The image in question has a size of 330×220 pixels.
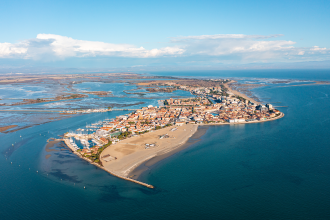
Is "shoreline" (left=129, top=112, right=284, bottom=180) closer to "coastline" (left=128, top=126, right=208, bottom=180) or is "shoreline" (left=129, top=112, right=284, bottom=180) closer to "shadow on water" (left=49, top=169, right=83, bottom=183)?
"coastline" (left=128, top=126, right=208, bottom=180)

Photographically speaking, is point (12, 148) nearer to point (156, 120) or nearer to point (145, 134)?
point (145, 134)

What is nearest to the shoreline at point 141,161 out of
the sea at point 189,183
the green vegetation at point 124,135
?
the sea at point 189,183

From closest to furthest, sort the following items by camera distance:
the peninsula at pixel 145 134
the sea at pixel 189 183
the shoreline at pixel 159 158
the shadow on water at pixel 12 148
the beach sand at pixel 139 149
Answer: the sea at pixel 189 183, the shoreline at pixel 159 158, the beach sand at pixel 139 149, the peninsula at pixel 145 134, the shadow on water at pixel 12 148

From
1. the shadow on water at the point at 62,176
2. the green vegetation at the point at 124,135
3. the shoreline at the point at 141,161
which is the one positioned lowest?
the shadow on water at the point at 62,176

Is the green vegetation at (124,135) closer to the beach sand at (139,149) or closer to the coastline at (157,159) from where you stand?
the beach sand at (139,149)

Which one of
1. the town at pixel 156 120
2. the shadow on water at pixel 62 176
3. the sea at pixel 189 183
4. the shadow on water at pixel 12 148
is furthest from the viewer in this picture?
the town at pixel 156 120

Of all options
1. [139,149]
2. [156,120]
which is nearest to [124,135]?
[139,149]

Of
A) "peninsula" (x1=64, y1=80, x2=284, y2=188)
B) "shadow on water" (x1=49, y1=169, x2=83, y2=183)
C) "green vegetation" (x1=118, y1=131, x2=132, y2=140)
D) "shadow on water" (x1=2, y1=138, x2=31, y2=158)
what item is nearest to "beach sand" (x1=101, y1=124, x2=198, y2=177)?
"peninsula" (x1=64, y1=80, x2=284, y2=188)

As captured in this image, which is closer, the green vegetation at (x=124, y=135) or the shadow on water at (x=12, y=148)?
the shadow on water at (x=12, y=148)
